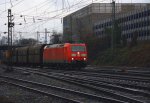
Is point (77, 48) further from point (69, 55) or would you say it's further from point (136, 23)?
point (136, 23)

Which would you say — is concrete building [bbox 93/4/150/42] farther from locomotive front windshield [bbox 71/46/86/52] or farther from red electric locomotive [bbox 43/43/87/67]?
locomotive front windshield [bbox 71/46/86/52]

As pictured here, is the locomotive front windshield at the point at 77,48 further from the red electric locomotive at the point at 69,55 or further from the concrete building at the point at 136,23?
the concrete building at the point at 136,23

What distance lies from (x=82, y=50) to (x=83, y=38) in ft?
119

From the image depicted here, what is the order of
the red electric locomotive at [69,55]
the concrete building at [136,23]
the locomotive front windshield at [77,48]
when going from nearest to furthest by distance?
the red electric locomotive at [69,55]
the locomotive front windshield at [77,48]
the concrete building at [136,23]

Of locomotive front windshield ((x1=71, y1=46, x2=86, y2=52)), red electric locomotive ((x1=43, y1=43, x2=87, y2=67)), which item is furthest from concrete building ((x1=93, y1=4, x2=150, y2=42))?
locomotive front windshield ((x1=71, y1=46, x2=86, y2=52))

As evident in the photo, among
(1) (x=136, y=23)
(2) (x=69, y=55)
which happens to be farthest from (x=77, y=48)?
(1) (x=136, y=23)

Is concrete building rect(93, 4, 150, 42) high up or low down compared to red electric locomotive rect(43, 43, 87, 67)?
up

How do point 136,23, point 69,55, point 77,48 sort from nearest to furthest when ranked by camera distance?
point 69,55, point 77,48, point 136,23

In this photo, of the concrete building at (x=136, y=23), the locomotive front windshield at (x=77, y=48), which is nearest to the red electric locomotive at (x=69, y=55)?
the locomotive front windshield at (x=77, y=48)

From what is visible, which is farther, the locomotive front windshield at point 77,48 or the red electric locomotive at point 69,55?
the locomotive front windshield at point 77,48

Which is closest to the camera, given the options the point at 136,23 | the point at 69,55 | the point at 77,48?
the point at 69,55

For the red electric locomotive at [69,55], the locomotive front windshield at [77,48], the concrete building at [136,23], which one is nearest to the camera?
the red electric locomotive at [69,55]

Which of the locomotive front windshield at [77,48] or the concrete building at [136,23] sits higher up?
the concrete building at [136,23]

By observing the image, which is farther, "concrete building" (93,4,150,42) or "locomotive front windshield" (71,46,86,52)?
"concrete building" (93,4,150,42)
